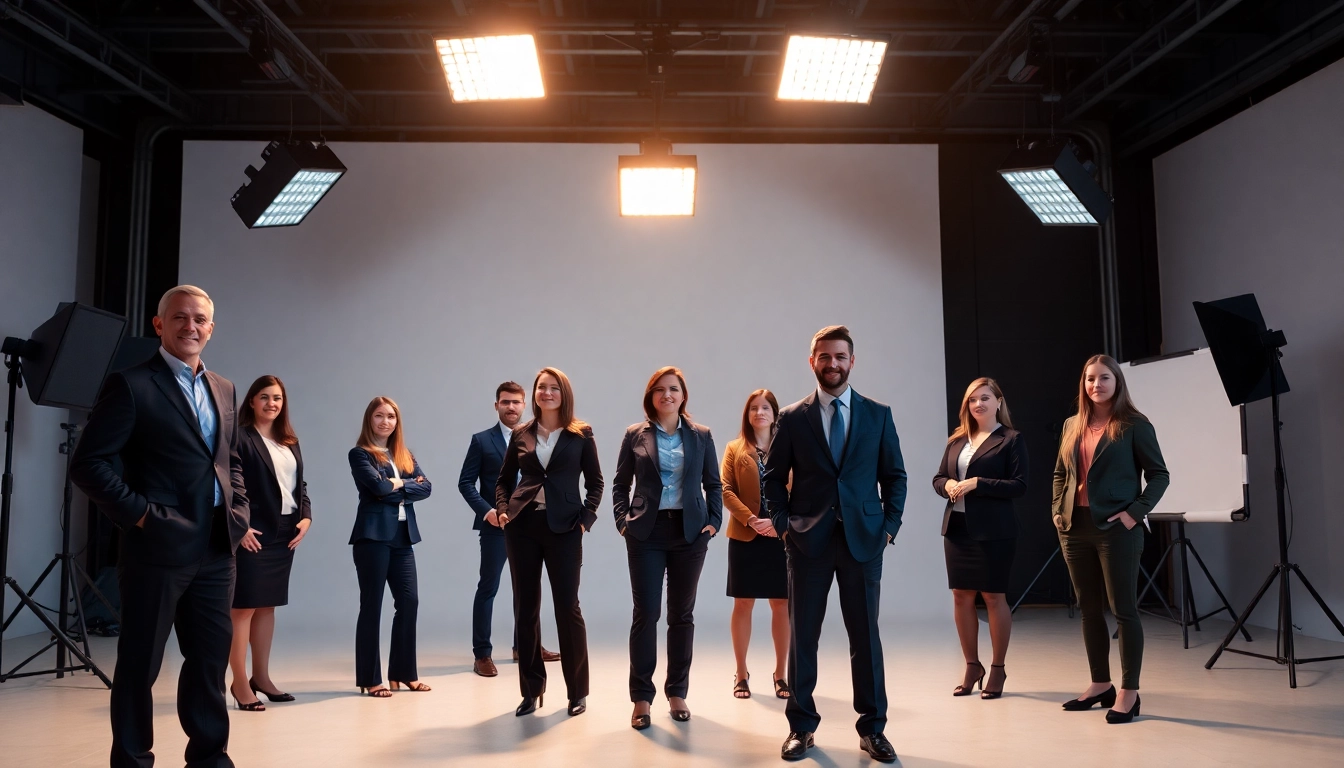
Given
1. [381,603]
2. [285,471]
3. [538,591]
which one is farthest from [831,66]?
[381,603]

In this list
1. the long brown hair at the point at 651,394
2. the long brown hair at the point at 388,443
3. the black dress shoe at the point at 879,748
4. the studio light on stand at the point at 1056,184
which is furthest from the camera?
the studio light on stand at the point at 1056,184

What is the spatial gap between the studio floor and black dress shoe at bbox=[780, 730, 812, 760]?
52 mm

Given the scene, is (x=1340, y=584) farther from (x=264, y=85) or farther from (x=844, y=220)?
(x=264, y=85)

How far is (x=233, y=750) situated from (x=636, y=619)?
5.05ft

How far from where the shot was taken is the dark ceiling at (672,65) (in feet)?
19.4

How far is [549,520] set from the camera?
389 centimetres

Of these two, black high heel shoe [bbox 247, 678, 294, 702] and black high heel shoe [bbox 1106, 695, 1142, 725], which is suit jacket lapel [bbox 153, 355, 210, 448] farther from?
black high heel shoe [bbox 1106, 695, 1142, 725]

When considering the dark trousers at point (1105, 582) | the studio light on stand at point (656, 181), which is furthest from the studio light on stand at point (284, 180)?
the dark trousers at point (1105, 582)

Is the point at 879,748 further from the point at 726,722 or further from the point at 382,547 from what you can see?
the point at 382,547

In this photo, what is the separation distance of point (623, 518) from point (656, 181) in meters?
2.63

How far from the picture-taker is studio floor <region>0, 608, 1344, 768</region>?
11.0 feet

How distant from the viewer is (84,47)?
6.25m

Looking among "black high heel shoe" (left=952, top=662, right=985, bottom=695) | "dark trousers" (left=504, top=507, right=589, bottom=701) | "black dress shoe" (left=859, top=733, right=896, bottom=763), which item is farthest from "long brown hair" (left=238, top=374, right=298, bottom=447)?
"black high heel shoe" (left=952, top=662, right=985, bottom=695)

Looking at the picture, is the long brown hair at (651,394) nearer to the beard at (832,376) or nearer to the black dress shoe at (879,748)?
the beard at (832,376)
